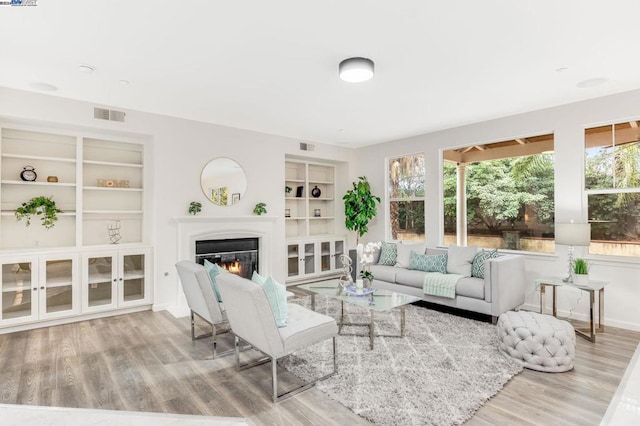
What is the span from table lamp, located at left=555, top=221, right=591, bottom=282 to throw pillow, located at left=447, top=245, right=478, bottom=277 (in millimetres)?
1031

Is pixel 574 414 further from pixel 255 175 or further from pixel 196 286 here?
pixel 255 175

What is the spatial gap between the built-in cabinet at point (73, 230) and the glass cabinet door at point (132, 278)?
12 mm

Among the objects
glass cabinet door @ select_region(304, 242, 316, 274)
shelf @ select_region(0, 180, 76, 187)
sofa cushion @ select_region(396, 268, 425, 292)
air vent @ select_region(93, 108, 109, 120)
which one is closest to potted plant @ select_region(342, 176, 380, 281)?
glass cabinet door @ select_region(304, 242, 316, 274)

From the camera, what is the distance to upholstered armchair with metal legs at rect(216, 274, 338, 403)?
242 cm

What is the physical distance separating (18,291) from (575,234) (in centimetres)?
640

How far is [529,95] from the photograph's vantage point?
3969 millimetres

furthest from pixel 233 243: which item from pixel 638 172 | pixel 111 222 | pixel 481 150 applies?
pixel 638 172

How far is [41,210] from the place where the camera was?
414cm

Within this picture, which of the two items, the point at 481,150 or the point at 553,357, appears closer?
the point at 553,357

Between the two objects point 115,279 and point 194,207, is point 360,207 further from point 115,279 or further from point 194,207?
point 115,279

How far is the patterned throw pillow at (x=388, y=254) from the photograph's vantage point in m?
5.42

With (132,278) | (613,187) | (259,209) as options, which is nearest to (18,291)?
(132,278)

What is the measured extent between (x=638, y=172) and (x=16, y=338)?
23.9 ft

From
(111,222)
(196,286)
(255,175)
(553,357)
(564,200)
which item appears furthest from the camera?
(255,175)
